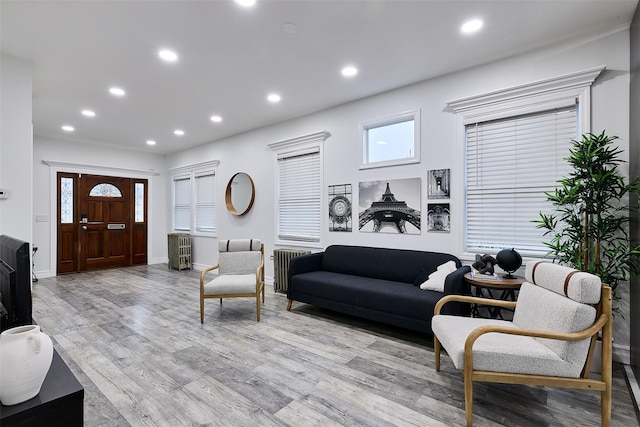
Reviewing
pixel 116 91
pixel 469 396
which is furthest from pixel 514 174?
pixel 116 91

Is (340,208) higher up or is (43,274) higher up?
(340,208)

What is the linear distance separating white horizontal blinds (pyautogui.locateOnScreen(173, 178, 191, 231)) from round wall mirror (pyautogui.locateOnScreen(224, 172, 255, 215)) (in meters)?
1.68

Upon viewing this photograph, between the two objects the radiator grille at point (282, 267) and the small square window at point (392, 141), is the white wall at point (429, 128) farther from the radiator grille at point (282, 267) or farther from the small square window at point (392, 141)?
the radiator grille at point (282, 267)

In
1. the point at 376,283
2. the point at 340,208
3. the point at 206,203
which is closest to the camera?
the point at 376,283

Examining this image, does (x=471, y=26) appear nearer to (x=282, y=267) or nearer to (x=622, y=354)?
(x=622, y=354)

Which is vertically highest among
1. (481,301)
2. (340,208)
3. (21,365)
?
(340,208)

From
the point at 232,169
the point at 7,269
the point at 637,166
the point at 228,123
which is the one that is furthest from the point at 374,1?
the point at 232,169

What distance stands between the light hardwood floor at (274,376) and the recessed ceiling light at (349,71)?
2.81 metres

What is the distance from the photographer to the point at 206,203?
6648 mm

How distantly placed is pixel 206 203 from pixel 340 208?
3616 mm

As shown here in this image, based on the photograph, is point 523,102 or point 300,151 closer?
point 523,102

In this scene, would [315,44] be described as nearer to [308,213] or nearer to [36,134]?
[308,213]

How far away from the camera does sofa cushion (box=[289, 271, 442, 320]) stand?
110 inches

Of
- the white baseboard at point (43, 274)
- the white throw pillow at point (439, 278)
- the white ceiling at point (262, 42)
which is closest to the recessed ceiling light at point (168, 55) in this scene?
the white ceiling at point (262, 42)
